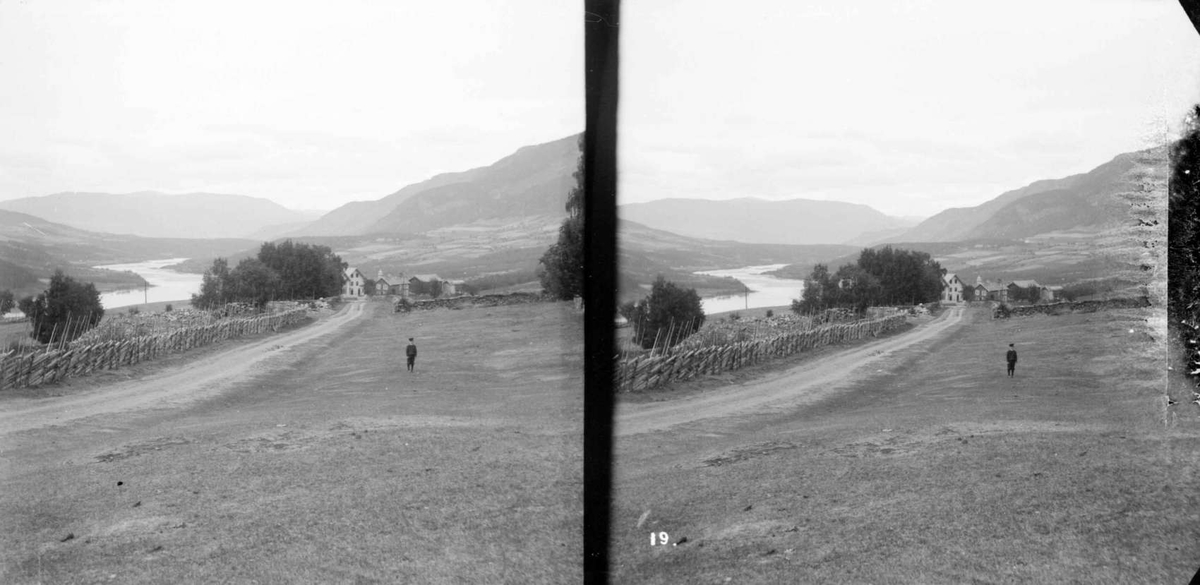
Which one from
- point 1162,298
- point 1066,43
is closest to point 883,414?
point 1162,298

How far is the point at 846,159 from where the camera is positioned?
4867mm

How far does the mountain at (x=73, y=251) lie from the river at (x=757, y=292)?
7.65 ft

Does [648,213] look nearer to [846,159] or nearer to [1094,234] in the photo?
[846,159]

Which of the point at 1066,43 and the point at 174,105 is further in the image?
the point at 1066,43

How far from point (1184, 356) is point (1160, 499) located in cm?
81

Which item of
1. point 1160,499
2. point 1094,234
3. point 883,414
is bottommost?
point 1160,499

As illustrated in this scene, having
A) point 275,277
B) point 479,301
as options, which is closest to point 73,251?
point 275,277

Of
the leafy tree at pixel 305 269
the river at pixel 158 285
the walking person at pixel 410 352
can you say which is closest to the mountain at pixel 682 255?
the walking person at pixel 410 352

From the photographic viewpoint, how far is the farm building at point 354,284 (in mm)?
4617

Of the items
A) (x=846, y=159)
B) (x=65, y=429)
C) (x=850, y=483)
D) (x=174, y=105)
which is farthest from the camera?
(x=846, y=159)

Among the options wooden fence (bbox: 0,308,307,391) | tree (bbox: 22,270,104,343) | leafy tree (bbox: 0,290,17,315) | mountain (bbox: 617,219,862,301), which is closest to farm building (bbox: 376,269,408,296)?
wooden fence (bbox: 0,308,307,391)

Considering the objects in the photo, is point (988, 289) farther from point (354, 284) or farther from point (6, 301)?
point (6, 301)

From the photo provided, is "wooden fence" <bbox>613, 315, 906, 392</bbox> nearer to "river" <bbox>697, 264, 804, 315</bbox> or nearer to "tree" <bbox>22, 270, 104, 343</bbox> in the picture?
"river" <bbox>697, 264, 804, 315</bbox>

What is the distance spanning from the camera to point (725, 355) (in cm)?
492
